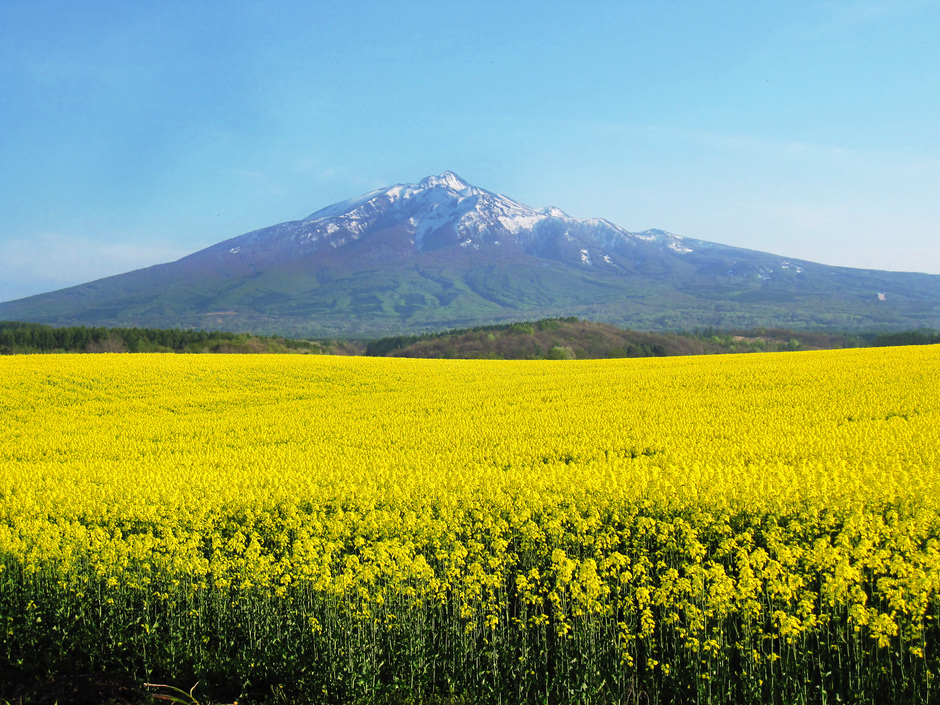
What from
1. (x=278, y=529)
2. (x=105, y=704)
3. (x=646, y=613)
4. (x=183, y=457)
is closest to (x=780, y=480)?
(x=646, y=613)

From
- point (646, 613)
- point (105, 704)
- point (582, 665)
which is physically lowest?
point (105, 704)

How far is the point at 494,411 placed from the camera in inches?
864

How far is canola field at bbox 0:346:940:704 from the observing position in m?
6.57

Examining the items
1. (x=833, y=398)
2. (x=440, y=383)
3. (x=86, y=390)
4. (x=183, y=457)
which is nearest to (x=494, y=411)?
(x=440, y=383)

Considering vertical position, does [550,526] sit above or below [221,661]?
above

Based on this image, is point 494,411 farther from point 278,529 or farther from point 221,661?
point 221,661

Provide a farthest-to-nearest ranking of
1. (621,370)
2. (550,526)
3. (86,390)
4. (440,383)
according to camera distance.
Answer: (621,370) → (440,383) → (86,390) → (550,526)

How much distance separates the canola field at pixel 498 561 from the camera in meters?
6.57

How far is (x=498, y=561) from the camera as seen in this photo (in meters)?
7.92

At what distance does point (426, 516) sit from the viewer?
9.59 metres

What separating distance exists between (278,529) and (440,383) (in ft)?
62.0

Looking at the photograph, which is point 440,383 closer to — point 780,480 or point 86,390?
point 86,390

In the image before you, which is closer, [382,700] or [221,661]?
[382,700]

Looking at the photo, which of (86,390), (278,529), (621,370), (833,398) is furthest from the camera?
(621,370)
